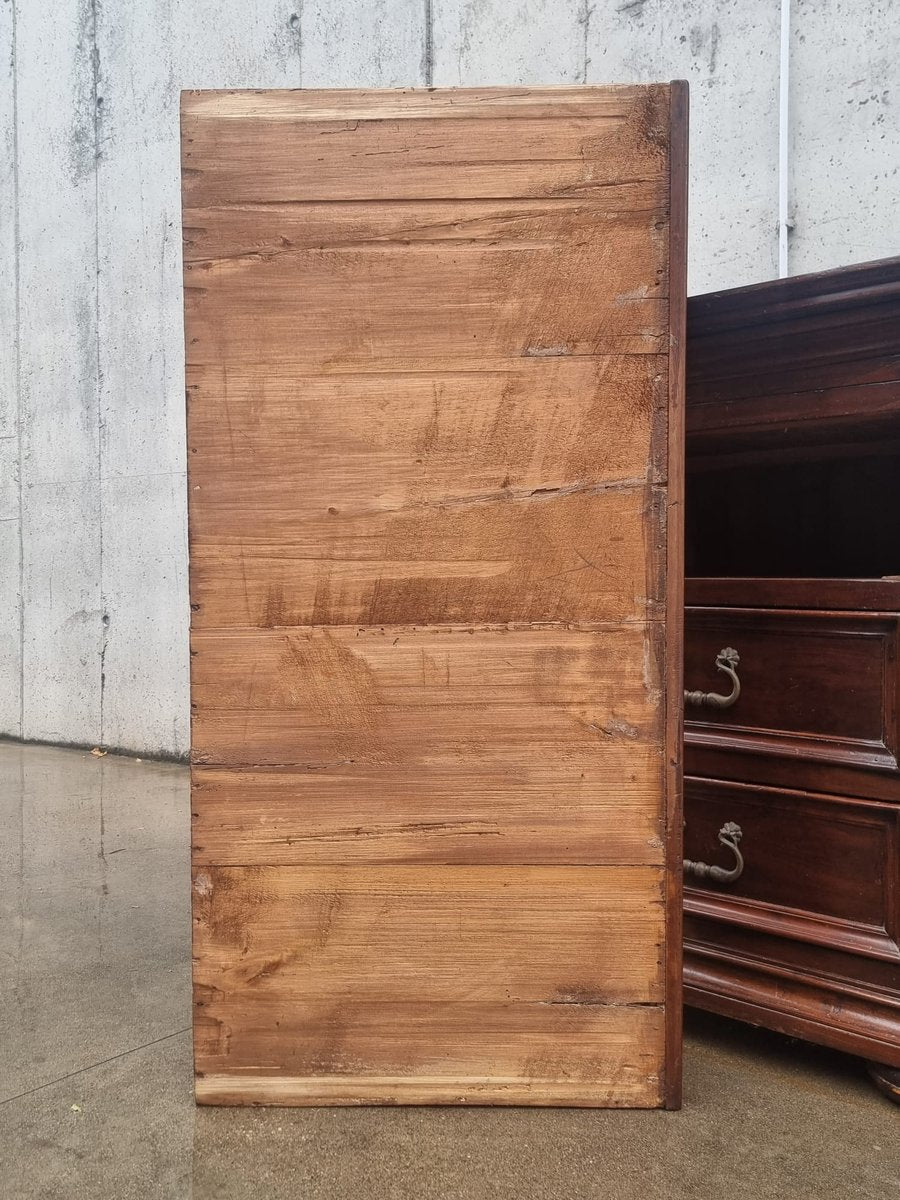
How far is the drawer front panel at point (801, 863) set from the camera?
1.12 m

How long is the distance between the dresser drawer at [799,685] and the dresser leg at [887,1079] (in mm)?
350

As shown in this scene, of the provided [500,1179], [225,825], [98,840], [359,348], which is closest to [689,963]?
[500,1179]

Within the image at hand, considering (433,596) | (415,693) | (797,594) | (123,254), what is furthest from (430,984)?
(123,254)

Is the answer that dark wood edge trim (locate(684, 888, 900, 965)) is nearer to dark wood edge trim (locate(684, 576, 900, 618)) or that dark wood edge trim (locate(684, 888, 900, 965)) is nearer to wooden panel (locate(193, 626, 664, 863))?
wooden panel (locate(193, 626, 664, 863))

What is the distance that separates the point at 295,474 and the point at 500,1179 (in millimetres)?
803

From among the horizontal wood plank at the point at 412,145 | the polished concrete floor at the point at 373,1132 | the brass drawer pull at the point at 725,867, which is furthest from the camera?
the brass drawer pull at the point at 725,867

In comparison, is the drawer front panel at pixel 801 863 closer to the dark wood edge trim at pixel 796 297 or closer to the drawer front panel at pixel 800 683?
the drawer front panel at pixel 800 683

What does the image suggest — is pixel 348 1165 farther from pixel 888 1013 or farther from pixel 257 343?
pixel 257 343

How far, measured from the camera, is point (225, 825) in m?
1.07

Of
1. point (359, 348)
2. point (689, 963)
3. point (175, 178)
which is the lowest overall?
point (689, 963)

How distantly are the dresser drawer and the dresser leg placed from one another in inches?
13.8

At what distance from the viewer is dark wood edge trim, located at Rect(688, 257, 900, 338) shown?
1.08 m

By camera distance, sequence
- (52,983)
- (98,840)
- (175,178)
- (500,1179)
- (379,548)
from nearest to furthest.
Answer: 1. (500,1179)
2. (379,548)
3. (52,983)
4. (98,840)
5. (175,178)

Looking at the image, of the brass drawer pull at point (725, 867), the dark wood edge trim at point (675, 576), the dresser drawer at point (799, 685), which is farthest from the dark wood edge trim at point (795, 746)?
the dark wood edge trim at point (675, 576)
